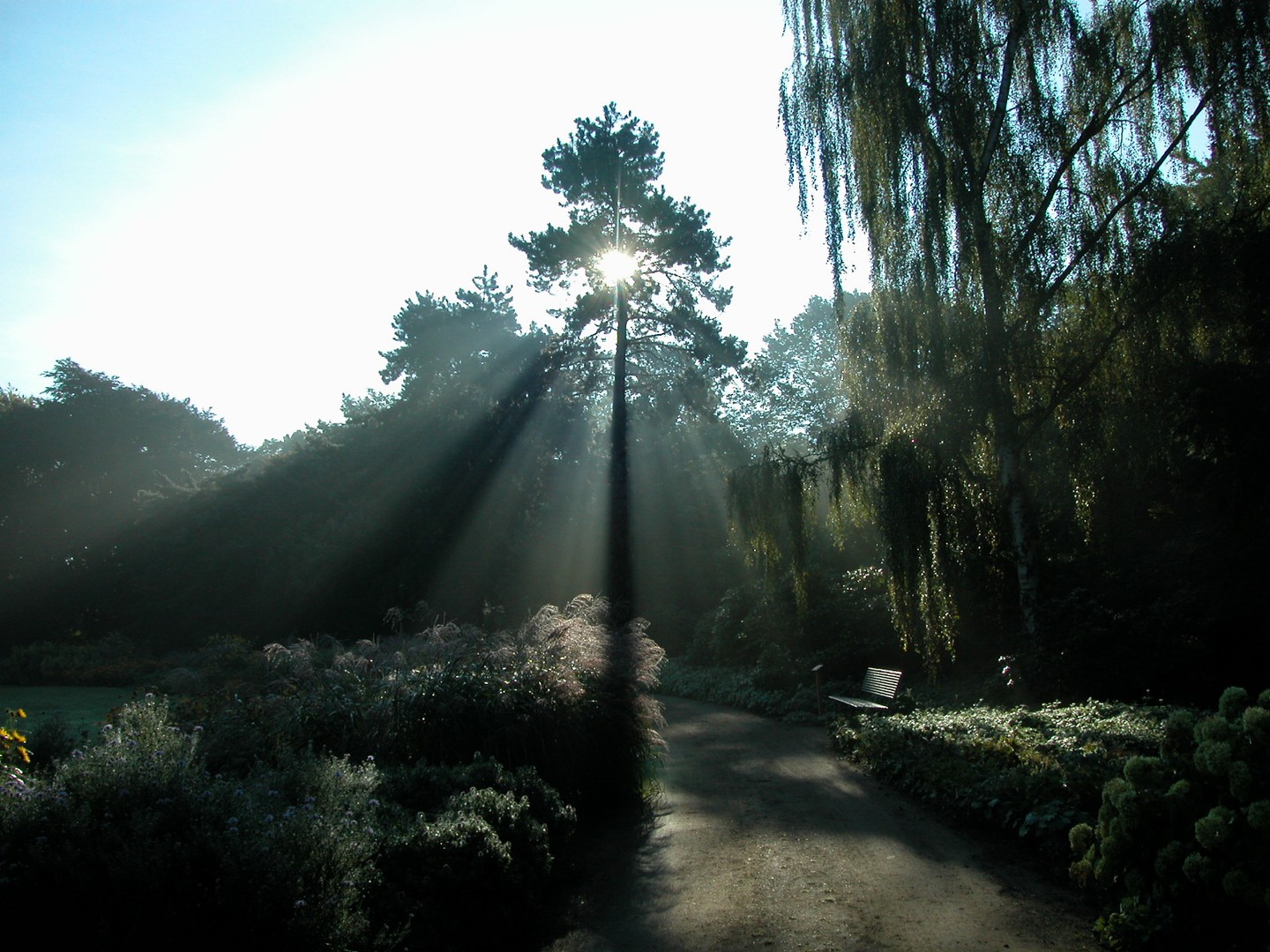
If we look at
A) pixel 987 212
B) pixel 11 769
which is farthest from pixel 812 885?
pixel 987 212

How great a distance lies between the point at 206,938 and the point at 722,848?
12.7 feet

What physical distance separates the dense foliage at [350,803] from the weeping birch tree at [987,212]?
511 centimetres

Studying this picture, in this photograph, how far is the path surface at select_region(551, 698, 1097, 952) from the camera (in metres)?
4.54

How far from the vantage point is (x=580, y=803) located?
7660 millimetres

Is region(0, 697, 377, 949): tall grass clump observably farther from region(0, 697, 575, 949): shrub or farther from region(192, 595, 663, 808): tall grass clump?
region(192, 595, 663, 808): tall grass clump

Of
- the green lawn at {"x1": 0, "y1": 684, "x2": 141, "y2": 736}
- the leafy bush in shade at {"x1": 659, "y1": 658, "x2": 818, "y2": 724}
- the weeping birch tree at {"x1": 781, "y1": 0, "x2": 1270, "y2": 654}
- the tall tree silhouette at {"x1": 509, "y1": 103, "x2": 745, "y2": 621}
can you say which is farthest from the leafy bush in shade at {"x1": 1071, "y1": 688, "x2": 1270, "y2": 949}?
the tall tree silhouette at {"x1": 509, "y1": 103, "x2": 745, "y2": 621}

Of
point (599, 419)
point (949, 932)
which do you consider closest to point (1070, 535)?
point (949, 932)

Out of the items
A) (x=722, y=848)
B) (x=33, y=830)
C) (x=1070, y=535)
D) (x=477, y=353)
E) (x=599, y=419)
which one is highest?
(x=477, y=353)

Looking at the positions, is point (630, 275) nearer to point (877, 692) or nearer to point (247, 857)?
point (877, 692)

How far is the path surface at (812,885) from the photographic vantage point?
14.9 ft

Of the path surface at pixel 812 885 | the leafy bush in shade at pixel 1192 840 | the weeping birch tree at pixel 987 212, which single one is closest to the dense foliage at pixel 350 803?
the path surface at pixel 812 885

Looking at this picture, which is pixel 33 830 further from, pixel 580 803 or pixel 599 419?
pixel 599 419

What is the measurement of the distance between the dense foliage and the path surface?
64cm

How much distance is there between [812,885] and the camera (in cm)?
533
